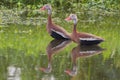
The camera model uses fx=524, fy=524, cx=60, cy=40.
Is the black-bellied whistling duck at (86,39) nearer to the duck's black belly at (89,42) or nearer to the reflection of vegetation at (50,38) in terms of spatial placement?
the duck's black belly at (89,42)

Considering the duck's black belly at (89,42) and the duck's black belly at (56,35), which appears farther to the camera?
the duck's black belly at (56,35)

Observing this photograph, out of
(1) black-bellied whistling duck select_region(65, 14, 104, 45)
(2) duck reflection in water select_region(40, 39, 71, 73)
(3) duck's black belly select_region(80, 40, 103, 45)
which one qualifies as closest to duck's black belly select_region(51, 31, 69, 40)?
(2) duck reflection in water select_region(40, 39, 71, 73)

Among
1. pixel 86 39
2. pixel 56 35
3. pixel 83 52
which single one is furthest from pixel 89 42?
pixel 56 35

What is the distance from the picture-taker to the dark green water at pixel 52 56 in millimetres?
8766

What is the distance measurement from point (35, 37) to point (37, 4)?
6.30 meters

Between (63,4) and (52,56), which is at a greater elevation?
(52,56)

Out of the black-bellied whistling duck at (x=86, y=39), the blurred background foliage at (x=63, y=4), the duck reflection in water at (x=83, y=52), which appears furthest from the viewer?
the blurred background foliage at (x=63, y=4)

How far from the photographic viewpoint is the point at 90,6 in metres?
19.0

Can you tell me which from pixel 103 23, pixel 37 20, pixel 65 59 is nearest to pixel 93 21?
pixel 103 23

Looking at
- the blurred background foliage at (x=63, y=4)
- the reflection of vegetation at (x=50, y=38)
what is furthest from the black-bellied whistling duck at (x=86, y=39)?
the blurred background foliage at (x=63, y=4)

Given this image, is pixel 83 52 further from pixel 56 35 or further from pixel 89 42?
pixel 56 35

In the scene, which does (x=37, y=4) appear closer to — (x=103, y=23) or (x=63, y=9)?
(x=63, y=9)

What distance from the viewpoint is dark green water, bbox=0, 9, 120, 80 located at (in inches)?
345

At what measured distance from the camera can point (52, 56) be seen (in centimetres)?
1041
